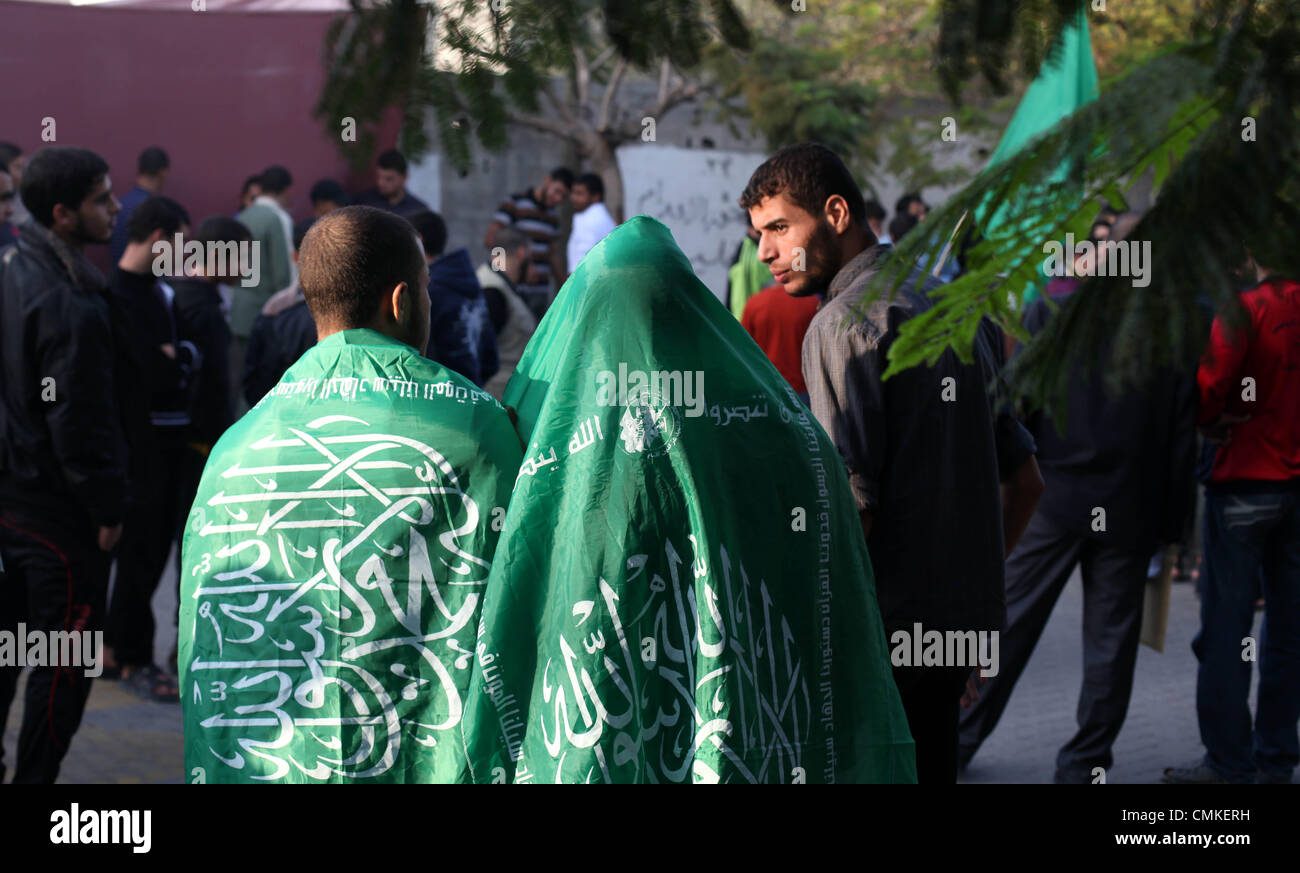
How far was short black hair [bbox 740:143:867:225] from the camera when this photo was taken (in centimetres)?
373

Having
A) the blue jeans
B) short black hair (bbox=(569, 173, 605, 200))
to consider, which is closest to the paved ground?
the blue jeans

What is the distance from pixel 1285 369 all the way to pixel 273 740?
163 inches

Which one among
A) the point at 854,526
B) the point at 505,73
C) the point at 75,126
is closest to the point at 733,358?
the point at 854,526

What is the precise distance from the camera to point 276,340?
22.1ft

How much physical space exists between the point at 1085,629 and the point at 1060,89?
12.0 ft

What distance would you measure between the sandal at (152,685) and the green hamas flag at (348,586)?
4103mm

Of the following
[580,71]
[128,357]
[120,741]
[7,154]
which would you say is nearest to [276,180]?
[7,154]

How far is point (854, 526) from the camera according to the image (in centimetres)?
285

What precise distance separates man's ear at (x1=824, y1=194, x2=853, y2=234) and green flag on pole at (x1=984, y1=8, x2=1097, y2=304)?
125 cm

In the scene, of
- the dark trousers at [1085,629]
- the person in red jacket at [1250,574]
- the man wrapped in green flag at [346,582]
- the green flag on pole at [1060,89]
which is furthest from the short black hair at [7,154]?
the green flag on pole at [1060,89]

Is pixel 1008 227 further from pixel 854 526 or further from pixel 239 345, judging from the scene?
pixel 239 345

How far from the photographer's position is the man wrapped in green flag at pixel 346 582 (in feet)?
9.16

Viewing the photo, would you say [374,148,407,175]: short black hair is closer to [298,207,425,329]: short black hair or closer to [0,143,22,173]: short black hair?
[298,207,425,329]: short black hair

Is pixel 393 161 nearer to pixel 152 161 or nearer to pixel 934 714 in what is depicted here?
pixel 934 714
